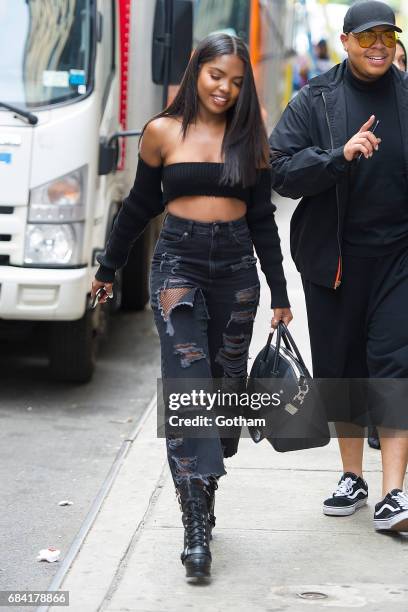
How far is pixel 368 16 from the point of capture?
4656mm

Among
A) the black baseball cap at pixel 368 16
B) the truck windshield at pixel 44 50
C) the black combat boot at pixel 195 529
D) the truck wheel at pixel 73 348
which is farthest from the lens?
the truck wheel at pixel 73 348

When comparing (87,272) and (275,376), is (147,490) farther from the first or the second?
(87,272)

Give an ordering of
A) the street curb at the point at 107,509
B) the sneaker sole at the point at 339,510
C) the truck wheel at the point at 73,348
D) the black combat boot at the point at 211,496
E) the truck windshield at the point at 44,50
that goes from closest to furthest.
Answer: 1. the street curb at the point at 107,509
2. the black combat boot at the point at 211,496
3. the sneaker sole at the point at 339,510
4. the truck windshield at the point at 44,50
5. the truck wheel at the point at 73,348

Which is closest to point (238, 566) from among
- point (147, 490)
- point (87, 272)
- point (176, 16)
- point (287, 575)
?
point (287, 575)

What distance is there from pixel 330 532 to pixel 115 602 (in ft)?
3.50

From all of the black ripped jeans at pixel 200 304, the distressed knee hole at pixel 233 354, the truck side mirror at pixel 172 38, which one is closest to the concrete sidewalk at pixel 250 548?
the black ripped jeans at pixel 200 304

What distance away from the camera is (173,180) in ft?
14.5

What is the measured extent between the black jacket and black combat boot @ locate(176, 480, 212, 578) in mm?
969

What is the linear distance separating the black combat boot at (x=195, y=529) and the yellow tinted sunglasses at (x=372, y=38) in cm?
168

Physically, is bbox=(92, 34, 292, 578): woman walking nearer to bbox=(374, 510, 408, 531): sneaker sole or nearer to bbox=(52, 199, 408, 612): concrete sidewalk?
bbox=(52, 199, 408, 612): concrete sidewalk

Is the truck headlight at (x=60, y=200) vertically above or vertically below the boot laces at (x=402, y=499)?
above

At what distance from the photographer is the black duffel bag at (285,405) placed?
14.7ft

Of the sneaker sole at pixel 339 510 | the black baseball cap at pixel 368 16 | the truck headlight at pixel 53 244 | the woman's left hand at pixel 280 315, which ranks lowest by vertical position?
the sneaker sole at pixel 339 510

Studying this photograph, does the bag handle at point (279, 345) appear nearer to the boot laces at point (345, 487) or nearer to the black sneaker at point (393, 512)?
the black sneaker at point (393, 512)
